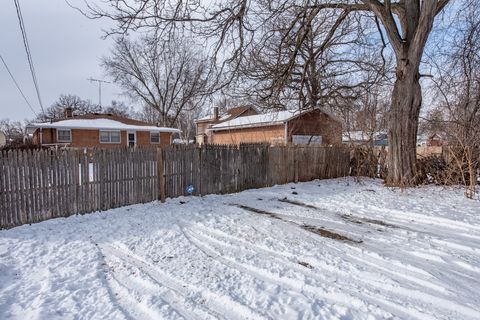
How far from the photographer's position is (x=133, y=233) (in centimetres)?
534

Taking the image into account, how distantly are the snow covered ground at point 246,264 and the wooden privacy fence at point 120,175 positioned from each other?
0.47 meters

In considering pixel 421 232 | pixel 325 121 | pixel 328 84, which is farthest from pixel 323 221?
pixel 325 121

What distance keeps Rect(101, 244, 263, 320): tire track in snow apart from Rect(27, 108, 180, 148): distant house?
2450cm

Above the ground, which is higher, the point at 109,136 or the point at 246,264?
the point at 109,136

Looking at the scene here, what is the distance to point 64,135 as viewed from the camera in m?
25.4

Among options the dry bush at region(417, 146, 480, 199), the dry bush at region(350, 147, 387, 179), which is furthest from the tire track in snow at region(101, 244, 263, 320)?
the dry bush at region(350, 147, 387, 179)

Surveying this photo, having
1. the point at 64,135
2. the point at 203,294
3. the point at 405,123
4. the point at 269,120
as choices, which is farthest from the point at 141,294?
the point at 64,135

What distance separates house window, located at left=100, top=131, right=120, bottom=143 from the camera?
27.0m

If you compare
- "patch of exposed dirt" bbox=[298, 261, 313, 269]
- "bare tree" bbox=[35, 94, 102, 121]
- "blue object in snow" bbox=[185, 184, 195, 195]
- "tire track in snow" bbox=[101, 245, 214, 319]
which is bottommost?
"tire track in snow" bbox=[101, 245, 214, 319]

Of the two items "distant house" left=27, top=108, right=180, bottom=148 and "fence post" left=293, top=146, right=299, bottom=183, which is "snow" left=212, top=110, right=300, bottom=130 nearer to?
"fence post" left=293, top=146, right=299, bottom=183

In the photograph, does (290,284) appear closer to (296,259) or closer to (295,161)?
(296,259)

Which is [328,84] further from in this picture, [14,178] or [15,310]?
[15,310]

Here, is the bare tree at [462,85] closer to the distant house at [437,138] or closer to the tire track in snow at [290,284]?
the distant house at [437,138]

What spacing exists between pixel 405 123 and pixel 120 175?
931 cm
